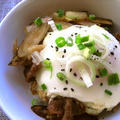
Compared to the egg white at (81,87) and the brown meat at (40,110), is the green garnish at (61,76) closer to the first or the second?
the egg white at (81,87)

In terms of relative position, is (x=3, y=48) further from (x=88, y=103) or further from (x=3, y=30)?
(x=88, y=103)

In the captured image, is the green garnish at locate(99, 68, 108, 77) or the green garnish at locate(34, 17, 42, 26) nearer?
the green garnish at locate(99, 68, 108, 77)

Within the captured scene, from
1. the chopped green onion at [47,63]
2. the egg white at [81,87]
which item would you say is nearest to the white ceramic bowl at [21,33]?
the egg white at [81,87]

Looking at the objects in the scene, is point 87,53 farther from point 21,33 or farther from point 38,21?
point 21,33

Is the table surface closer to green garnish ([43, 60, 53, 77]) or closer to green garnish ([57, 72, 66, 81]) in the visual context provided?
green garnish ([43, 60, 53, 77])

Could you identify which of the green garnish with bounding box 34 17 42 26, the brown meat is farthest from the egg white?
the green garnish with bounding box 34 17 42 26

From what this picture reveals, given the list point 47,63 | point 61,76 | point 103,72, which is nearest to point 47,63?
point 47,63

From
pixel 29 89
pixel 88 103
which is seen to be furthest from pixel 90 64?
pixel 29 89
